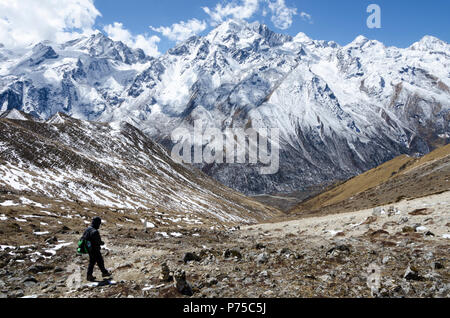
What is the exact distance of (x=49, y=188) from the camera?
78625 mm

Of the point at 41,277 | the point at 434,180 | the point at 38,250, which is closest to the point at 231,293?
the point at 41,277

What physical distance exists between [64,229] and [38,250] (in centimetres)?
1247

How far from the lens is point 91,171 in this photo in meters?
114

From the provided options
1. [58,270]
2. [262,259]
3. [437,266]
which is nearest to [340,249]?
[262,259]

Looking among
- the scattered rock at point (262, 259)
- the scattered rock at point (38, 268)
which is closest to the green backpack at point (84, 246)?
the scattered rock at point (38, 268)

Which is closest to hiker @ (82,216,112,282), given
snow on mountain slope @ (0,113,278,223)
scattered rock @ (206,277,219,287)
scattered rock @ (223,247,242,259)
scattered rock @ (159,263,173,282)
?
scattered rock @ (159,263,173,282)

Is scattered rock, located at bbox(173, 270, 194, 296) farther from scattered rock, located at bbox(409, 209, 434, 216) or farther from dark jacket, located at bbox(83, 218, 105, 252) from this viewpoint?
scattered rock, located at bbox(409, 209, 434, 216)

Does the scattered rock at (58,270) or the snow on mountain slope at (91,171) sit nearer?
the scattered rock at (58,270)

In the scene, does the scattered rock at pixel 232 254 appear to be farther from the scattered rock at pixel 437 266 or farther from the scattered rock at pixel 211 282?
the scattered rock at pixel 437 266

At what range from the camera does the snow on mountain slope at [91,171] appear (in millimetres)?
82812

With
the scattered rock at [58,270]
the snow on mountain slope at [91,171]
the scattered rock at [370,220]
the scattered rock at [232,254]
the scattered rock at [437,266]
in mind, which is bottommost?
the scattered rock at [58,270]

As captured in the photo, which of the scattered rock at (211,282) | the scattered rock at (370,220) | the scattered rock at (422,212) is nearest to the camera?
the scattered rock at (211,282)

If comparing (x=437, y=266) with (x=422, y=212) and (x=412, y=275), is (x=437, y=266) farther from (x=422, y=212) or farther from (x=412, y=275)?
(x=422, y=212)
